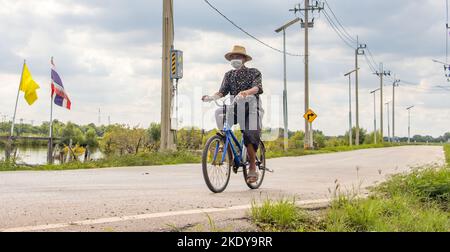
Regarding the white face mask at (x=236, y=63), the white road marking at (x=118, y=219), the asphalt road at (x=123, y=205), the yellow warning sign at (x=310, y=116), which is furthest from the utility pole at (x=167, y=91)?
the yellow warning sign at (x=310, y=116)

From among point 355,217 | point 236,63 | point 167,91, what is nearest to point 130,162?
point 167,91

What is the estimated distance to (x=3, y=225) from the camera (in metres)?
4.81

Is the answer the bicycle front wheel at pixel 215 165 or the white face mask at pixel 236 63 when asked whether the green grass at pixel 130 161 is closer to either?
the bicycle front wheel at pixel 215 165

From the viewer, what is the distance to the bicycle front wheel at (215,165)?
7.55 m

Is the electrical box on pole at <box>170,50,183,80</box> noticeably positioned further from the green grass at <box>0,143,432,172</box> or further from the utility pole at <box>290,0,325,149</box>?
the utility pole at <box>290,0,325,149</box>

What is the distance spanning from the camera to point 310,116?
38469 mm

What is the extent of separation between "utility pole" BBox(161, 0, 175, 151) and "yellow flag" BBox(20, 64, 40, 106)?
8327 mm

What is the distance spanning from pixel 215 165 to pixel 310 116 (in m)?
31.2

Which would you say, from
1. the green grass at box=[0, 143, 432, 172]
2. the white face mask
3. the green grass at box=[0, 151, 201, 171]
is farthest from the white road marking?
the green grass at box=[0, 143, 432, 172]

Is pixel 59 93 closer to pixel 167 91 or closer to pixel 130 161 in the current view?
pixel 167 91

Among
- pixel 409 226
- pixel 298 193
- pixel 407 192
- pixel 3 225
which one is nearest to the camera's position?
pixel 3 225
